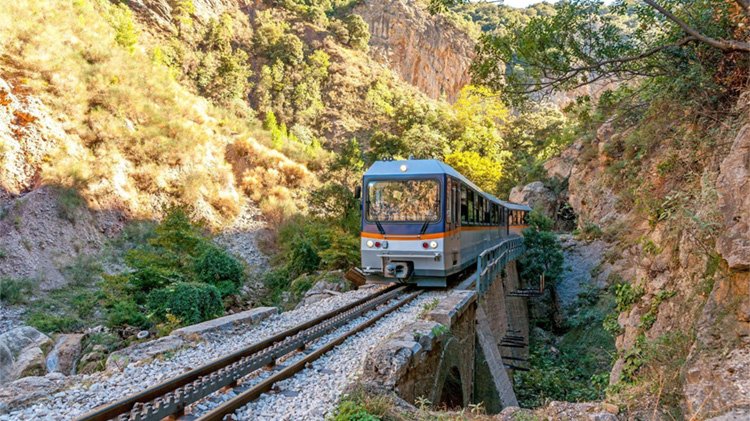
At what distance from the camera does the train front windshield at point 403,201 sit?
11.2m

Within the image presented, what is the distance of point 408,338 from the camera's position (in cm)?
616

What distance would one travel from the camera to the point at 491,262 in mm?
12727

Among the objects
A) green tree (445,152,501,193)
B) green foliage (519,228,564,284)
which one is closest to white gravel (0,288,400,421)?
green foliage (519,228,564,284)

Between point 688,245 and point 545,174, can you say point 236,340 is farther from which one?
point 545,174

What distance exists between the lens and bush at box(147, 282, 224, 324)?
11.1 m

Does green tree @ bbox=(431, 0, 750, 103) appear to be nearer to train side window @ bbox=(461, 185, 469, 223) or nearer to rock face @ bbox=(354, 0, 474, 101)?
train side window @ bbox=(461, 185, 469, 223)

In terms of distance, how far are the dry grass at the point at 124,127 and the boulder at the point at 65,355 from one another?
320 inches

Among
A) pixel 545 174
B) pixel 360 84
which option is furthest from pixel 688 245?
pixel 360 84

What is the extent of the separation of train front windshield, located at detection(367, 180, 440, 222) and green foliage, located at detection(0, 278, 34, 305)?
10.8m

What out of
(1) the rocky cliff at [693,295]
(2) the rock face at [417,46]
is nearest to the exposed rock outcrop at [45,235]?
(1) the rocky cliff at [693,295]

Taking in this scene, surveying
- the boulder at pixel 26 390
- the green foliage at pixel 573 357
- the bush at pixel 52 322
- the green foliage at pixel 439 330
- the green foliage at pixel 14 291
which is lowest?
the green foliage at pixel 573 357

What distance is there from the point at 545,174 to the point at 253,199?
79.8ft

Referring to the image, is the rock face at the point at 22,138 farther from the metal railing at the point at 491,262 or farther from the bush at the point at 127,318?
the metal railing at the point at 491,262

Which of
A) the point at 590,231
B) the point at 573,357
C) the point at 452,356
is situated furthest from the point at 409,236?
the point at 590,231
